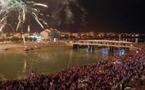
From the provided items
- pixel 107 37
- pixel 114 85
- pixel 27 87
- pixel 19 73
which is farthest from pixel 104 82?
pixel 107 37

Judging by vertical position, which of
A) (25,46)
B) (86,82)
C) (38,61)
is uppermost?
(86,82)

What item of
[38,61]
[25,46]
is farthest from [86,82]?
[25,46]

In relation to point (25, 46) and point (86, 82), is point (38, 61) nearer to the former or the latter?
point (25, 46)

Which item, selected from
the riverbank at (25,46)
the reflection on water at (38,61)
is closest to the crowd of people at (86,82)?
the reflection on water at (38,61)

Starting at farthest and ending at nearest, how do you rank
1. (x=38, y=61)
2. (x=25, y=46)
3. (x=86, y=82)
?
(x=25, y=46), (x=38, y=61), (x=86, y=82)

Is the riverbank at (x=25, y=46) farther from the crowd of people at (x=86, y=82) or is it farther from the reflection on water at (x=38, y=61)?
the crowd of people at (x=86, y=82)

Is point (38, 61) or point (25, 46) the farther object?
point (25, 46)

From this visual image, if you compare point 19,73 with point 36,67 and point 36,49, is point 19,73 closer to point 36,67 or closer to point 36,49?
point 36,67

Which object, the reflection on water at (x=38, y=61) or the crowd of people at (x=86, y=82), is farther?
the reflection on water at (x=38, y=61)

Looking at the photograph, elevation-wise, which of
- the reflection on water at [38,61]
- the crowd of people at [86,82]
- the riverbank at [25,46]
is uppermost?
the crowd of people at [86,82]
